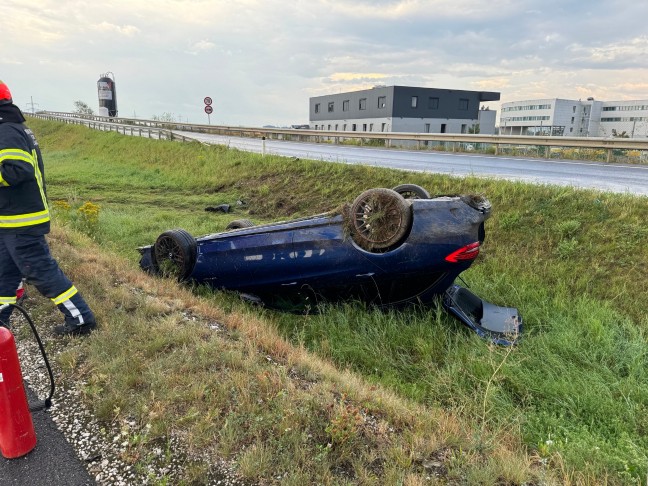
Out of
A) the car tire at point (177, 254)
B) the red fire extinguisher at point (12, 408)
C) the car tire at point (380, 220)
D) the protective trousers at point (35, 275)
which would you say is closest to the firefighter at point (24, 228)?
the protective trousers at point (35, 275)

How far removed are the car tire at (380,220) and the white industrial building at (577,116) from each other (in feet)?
244

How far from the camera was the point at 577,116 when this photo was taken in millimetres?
76938

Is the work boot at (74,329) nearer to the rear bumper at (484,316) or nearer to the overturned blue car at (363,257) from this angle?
the overturned blue car at (363,257)

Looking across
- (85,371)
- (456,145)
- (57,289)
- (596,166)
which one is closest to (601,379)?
(85,371)

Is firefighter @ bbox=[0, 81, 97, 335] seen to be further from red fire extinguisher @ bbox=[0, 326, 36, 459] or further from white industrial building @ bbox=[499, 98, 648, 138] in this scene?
white industrial building @ bbox=[499, 98, 648, 138]

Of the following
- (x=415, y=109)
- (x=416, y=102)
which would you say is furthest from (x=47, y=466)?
(x=416, y=102)

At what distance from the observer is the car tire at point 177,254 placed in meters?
4.99

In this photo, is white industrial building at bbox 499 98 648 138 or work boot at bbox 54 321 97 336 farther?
white industrial building at bbox 499 98 648 138

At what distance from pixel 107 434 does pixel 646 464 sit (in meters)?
2.93

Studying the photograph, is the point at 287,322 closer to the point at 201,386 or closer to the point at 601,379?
the point at 201,386

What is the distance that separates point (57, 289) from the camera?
3518 millimetres

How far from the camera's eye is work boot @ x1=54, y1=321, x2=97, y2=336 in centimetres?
351

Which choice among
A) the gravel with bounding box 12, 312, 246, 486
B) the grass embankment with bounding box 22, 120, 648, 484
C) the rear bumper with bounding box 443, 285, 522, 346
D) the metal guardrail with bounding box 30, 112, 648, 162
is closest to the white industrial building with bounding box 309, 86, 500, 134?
the metal guardrail with bounding box 30, 112, 648, 162

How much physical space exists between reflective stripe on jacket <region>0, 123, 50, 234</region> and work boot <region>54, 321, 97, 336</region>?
790mm
